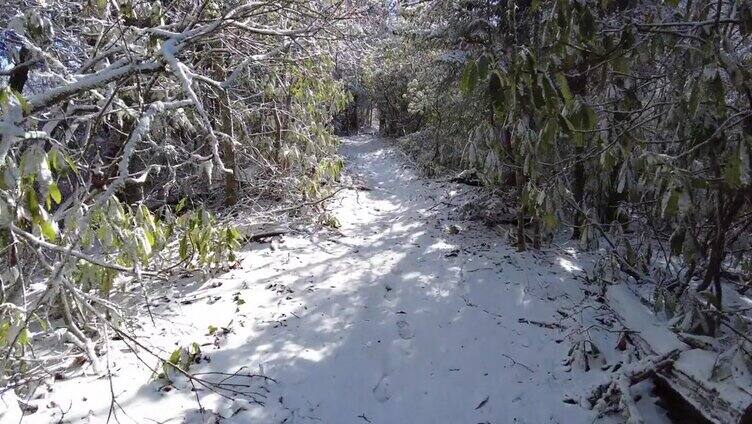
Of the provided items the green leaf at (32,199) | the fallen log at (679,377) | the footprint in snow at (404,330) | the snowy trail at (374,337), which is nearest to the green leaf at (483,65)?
the green leaf at (32,199)

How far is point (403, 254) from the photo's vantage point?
6293mm

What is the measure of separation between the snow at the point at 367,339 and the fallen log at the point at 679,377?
22 centimetres

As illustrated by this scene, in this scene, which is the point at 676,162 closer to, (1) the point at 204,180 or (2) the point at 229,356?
(2) the point at 229,356

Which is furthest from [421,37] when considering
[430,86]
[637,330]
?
[637,330]

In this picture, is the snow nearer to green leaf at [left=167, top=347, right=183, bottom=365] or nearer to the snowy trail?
the snowy trail

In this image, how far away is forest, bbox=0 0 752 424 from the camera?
243cm

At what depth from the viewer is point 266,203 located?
7715 mm

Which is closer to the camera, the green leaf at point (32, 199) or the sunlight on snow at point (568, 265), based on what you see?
the green leaf at point (32, 199)

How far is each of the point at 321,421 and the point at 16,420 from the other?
6.43ft

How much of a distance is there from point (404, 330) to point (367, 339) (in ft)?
1.34

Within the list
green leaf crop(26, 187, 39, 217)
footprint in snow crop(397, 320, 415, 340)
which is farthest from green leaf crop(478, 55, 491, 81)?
footprint in snow crop(397, 320, 415, 340)

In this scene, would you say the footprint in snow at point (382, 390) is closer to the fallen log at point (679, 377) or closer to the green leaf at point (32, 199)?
the fallen log at point (679, 377)

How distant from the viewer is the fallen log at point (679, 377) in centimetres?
248

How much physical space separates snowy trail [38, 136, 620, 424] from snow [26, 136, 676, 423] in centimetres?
1
